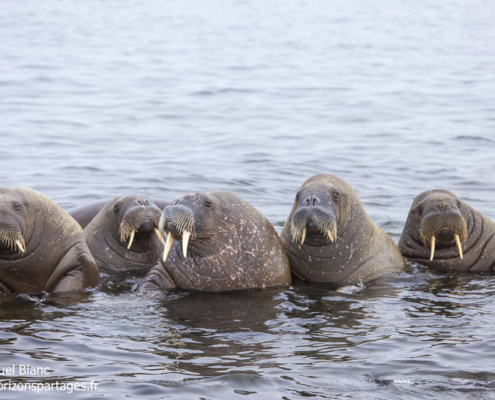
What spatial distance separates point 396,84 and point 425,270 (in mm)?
20497

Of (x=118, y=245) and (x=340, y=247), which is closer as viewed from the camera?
(x=340, y=247)

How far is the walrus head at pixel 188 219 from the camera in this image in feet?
22.6

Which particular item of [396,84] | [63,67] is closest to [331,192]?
[396,84]

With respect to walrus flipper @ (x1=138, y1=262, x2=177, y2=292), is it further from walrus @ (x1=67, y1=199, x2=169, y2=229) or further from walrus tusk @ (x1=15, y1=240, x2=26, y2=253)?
walrus @ (x1=67, y1=199, x2=169, y2=229)

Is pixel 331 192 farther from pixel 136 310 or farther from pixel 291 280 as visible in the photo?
pixel 136 310

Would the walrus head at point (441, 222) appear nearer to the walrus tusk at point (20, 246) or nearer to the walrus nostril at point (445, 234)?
the walrus nostril at point (445, 234)

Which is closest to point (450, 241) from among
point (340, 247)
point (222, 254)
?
point (340, 247)

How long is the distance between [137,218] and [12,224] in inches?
66.2

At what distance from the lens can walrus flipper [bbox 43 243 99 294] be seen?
7.40 metres

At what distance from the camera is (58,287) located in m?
7.39

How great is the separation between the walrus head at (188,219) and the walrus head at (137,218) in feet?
3.24

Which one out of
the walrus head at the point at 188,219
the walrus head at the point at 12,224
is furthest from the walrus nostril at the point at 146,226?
the walrus head at the point at 12,224

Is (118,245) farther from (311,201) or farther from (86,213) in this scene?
(311,201)

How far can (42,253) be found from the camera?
24.0 ft
